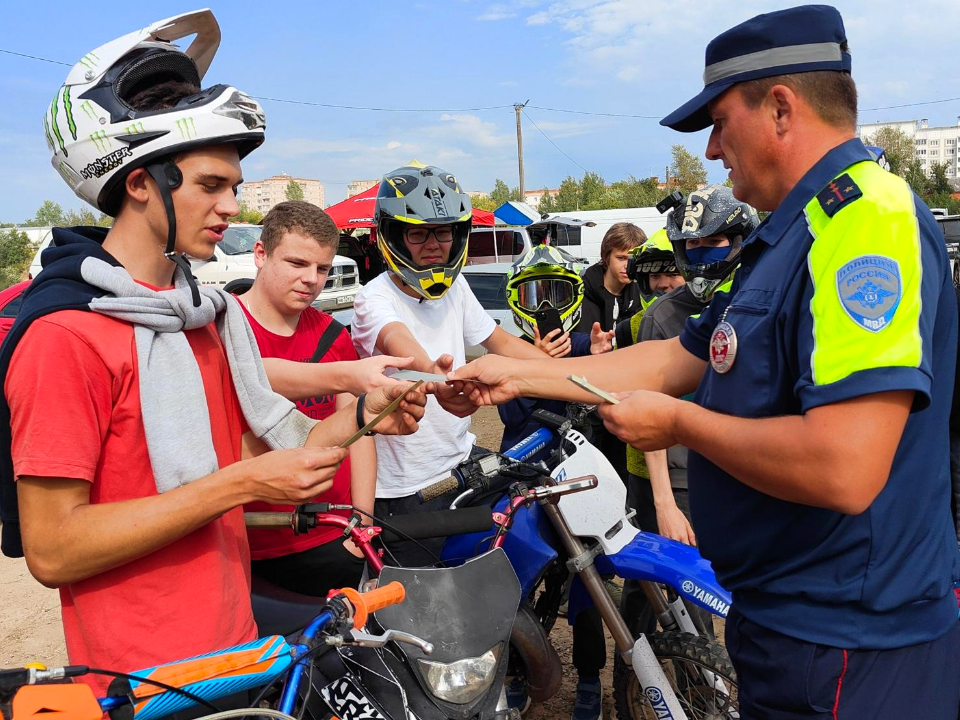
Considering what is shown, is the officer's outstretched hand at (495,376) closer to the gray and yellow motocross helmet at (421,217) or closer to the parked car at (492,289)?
A: the gray and yellow motocross helmet at (421,217)

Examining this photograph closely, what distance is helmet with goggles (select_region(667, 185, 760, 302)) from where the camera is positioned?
3662 millimetres

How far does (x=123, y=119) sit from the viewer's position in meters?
1.93

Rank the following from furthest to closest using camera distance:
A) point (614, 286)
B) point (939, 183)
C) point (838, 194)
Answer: point (939, 183)
point (614, 286)
point (838, 194)

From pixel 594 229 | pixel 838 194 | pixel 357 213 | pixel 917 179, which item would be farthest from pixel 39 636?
pixel 917 179

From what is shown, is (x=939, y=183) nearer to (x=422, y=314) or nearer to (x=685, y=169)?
(x=685, y=169)

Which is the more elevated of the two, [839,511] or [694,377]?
[694,377]

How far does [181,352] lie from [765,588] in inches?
61.2

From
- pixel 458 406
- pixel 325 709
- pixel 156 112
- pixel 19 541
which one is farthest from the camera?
pixel 458 406

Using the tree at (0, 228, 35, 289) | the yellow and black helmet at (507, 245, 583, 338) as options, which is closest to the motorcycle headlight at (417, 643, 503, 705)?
the yellow and black helmet at (507, 245, 583, 338)

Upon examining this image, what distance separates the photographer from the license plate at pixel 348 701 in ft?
7.69

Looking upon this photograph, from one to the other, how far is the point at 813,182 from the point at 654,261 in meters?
2.57

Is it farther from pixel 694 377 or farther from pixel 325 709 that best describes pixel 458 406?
pixel 325 709

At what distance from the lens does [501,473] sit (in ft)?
10.2

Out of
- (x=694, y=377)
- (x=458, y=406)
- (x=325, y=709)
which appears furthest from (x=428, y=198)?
(x=325, y=709)
